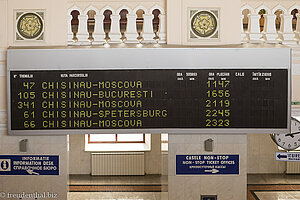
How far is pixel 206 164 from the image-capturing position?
538 centimetres

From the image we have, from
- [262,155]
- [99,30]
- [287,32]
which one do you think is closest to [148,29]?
[99,30]

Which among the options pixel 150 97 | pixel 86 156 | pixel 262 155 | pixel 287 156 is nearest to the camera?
pixel 150 97

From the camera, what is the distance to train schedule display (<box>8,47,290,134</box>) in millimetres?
5113

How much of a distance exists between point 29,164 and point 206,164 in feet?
7.76

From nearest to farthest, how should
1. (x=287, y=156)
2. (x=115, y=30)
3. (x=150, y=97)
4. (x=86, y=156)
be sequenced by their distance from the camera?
(x=150, y=97) → (x=115, y=30) → (x=287, y=156) → (x=86, y=156)

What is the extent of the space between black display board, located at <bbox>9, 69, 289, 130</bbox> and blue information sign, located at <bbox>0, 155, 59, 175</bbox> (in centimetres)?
47

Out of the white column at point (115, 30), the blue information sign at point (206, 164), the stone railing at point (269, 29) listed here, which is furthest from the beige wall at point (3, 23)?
the stone railing at point (269, 29)

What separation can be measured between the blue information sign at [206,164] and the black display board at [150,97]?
518 millimetres

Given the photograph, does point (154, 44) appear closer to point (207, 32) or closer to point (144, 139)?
point (207, 32)

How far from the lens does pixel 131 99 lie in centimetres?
515

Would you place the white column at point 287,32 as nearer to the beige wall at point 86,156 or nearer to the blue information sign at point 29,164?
the blue information sign at point 29,164

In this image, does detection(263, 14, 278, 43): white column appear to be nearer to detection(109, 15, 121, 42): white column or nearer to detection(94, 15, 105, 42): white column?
detection(109, 15, 121, 42): white column

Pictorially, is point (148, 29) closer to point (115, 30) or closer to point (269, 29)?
point (115, 30)

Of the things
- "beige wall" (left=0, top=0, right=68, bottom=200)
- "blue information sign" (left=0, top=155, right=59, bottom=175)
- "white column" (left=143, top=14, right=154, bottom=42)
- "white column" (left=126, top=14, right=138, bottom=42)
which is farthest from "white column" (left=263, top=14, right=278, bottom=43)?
"blue information sign" (left=0, top=155, right=59, bottom=175)
